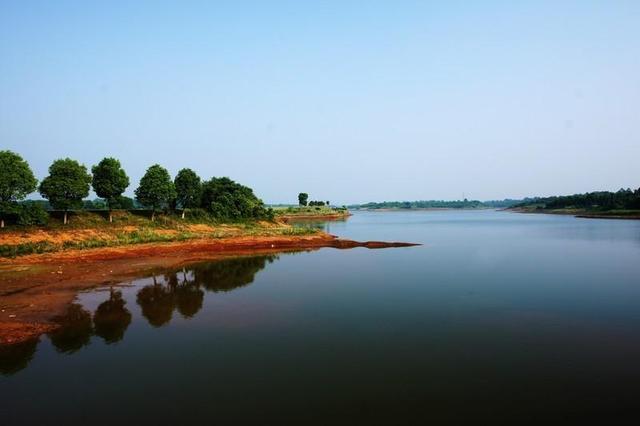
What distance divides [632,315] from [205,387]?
72.3ft

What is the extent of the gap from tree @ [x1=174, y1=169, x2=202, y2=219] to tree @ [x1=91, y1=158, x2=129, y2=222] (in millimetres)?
12471

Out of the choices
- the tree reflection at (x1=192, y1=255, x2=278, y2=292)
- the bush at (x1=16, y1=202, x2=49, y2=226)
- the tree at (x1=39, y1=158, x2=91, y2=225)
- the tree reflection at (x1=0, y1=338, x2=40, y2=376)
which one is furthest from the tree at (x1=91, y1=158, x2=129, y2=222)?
the tree reflection at (x1=0, y1=338, x2=40, y2=376)

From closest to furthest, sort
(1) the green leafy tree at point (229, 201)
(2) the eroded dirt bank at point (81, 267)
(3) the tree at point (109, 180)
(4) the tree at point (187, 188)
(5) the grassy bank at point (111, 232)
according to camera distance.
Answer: (2) the eroded dirt bank at point (81, 267), (5) the grassy bank at point (111, 232), (3) the tree at point (109, 180), (4) the tree at point (187, 188), (1) the green leafy tree at point (229, 201)

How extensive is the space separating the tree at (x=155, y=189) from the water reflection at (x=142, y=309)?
2715 cm

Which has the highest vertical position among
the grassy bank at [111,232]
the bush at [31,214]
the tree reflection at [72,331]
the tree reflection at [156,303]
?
the bush at [31,214]

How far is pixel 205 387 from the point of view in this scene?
14.0 metres

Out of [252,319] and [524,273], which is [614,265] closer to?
[524,273]

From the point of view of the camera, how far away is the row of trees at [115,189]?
46.9m

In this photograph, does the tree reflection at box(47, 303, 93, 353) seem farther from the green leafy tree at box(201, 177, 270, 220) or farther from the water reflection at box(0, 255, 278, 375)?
the green leafy tree at box(201, 177, 270, 220)

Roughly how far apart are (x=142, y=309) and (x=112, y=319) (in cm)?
234

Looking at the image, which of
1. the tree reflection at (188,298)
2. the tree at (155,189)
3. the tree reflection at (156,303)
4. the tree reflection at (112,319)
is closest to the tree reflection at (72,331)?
the tree reflection at (112,319)

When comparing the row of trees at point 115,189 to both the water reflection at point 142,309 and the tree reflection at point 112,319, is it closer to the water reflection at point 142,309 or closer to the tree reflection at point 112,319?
the water reflection at point 142,309

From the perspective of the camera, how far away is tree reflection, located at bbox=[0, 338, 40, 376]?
15686 millimetres

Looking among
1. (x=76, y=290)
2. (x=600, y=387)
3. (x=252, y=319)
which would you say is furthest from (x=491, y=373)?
(x=76, y=290)
